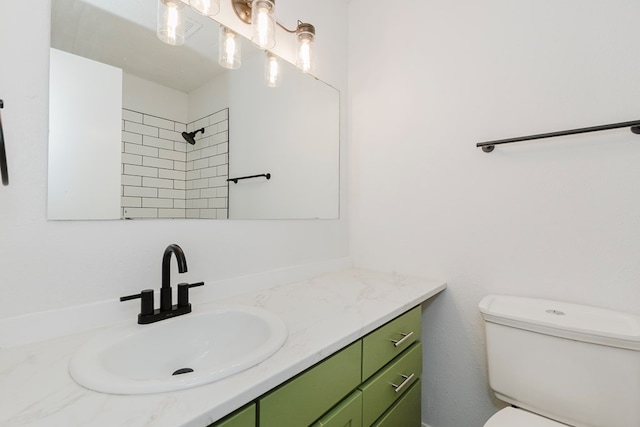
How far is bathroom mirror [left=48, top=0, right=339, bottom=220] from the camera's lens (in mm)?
802

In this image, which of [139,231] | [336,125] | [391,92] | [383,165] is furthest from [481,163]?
[139,231]

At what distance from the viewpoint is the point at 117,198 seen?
884mm

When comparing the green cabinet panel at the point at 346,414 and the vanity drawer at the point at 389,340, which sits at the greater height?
the vanity drawer at the point at 389,340

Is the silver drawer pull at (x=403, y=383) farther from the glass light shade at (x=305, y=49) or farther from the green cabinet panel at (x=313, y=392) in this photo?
the glass light shade at (x=305, y=49)

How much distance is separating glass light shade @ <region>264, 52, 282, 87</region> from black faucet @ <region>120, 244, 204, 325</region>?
87 cm

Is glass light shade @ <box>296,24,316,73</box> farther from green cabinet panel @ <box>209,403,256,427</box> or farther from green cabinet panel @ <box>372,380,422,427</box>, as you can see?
green cabinet panel @ <box>372,380,422,427</box>

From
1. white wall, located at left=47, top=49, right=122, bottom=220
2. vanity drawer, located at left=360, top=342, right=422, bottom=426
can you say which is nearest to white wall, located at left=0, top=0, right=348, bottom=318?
white wall, located at left=47, top=49, right=122, bottom=220

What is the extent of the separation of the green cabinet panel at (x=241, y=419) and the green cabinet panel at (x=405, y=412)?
0.54 metres

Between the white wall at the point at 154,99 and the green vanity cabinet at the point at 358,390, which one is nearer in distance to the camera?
the green vanity cabinet at the point at 358,390

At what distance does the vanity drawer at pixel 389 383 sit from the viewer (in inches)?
34.7

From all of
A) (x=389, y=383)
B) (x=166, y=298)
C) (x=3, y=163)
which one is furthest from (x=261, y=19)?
(x=389, y=383)

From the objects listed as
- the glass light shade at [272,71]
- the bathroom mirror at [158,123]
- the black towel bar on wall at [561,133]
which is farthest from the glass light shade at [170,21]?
the black towel bar on wall at [561,133]

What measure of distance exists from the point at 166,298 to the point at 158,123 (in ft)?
1.90

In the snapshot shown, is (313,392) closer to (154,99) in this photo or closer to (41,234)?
(41,234)
